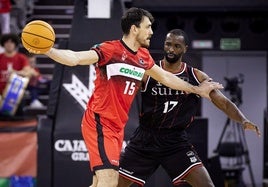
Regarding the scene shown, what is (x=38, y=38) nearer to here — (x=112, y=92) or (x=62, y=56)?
(x=62, y=56)

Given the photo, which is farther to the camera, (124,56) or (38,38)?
(124,56)

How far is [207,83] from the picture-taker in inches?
292

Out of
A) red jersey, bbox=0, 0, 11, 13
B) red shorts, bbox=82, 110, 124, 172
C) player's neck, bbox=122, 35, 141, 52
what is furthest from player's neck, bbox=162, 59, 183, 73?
red jersey, bbox=0, 0, 11, 13

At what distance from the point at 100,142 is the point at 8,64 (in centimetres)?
471

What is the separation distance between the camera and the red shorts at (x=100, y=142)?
6605 millimetres

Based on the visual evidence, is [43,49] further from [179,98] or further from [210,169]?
[210,169]

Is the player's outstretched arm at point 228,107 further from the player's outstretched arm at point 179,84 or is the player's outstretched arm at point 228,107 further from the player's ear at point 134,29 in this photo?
the player's ear at point 134,29

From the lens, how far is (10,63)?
1103 cm

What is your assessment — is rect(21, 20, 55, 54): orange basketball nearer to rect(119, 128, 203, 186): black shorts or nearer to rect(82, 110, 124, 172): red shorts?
rect(82, 110, 124, 172): red shorts

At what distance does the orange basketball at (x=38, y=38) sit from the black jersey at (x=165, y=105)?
182 cm

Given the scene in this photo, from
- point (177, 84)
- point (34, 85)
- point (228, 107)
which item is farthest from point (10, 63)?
point (228, 107)

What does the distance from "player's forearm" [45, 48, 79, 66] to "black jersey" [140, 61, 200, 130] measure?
159cm

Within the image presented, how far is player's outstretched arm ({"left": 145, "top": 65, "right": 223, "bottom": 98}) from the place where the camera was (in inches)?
285

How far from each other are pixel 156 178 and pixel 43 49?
354cm
